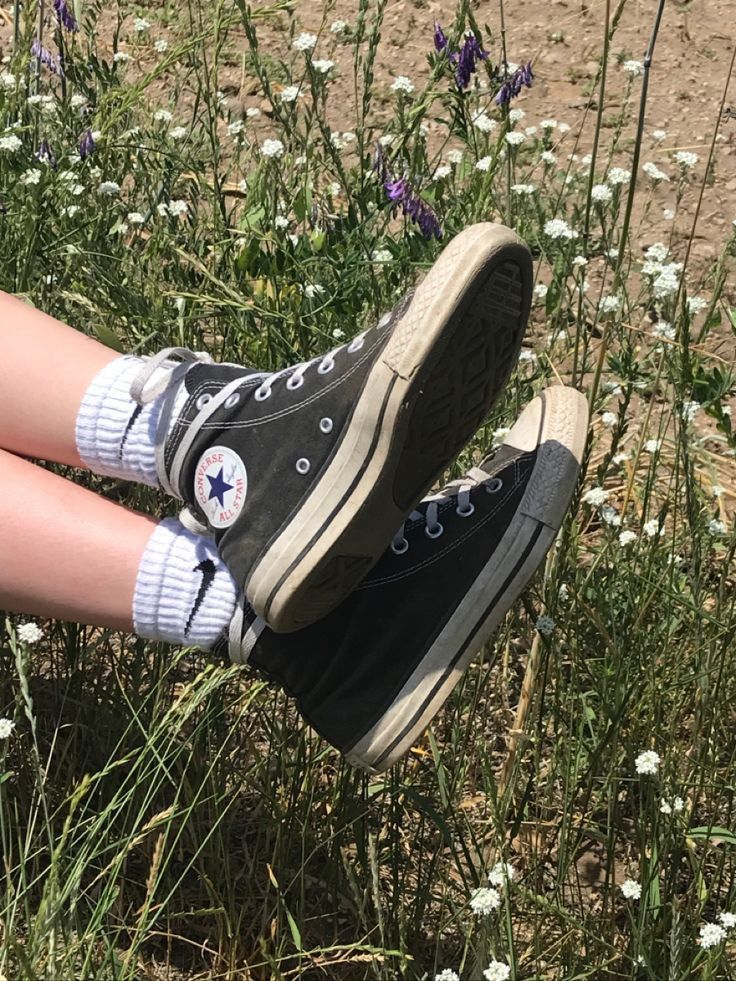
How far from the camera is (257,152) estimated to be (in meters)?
3.05

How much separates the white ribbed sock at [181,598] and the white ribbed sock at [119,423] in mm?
136

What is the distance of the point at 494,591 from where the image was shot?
1550 millimetres

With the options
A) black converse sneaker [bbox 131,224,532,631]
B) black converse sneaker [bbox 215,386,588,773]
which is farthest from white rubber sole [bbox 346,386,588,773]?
black converse sneaker [bbox 131,224,532,631]

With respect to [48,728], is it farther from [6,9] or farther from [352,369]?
[6,9]

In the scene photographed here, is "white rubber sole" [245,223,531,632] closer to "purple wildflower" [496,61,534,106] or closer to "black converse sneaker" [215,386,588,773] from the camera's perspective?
"black converse sneaker" [215,386,588,773]

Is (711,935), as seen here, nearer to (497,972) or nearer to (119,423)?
(497,972)

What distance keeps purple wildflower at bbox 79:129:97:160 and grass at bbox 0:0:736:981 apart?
15mm

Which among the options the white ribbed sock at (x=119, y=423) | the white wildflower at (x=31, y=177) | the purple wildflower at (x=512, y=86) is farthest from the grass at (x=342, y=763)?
the white ribbed sock at (x=119, y=423)

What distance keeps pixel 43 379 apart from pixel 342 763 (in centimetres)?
65

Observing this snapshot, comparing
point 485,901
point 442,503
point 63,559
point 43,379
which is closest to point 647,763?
point 485,901

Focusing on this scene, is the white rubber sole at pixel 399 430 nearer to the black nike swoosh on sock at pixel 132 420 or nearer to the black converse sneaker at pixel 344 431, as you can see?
the black converse sneaker at pixel 344 431

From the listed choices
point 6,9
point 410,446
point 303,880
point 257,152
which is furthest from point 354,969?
point 6,9

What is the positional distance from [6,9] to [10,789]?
294cm

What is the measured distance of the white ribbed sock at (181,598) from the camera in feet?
5.16
